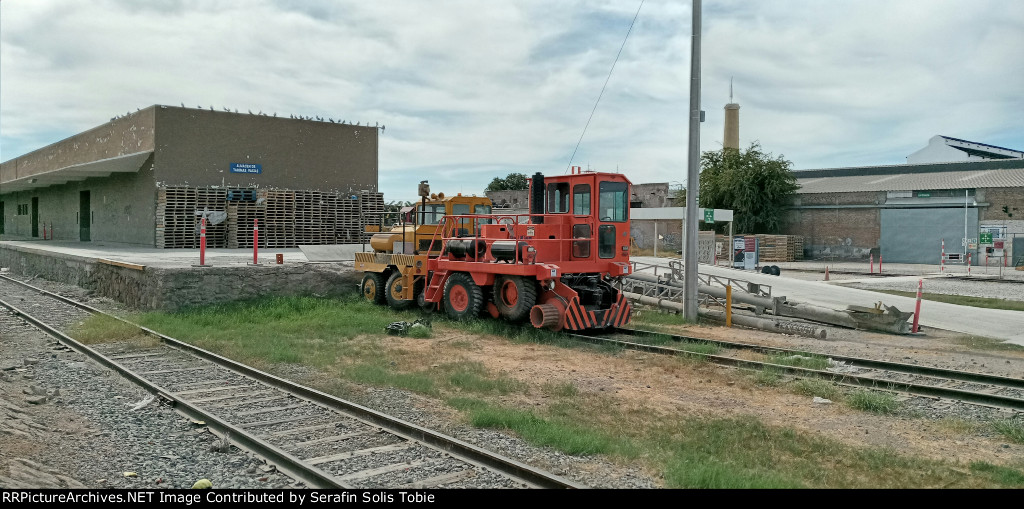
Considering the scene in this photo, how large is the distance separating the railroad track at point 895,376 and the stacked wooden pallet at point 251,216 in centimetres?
1920

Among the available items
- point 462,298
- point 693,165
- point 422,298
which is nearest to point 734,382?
point 462,298

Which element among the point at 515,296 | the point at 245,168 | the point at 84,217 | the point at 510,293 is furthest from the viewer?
the point at 84,217

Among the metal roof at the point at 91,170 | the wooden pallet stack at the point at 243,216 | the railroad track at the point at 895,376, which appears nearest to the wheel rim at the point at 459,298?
the railroad track at the point at 895,376

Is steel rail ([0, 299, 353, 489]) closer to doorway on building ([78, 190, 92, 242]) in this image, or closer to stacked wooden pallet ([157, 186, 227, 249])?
stacked wooden pallet ([157, 186, 227, 249])

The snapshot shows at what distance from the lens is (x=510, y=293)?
44.1 feet

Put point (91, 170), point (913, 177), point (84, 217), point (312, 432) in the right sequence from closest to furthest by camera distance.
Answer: point (312, 432) < point (91, 170) < point (84, 217) < point (913, 177)

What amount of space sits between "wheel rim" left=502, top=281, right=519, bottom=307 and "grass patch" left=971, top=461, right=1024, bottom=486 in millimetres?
8230

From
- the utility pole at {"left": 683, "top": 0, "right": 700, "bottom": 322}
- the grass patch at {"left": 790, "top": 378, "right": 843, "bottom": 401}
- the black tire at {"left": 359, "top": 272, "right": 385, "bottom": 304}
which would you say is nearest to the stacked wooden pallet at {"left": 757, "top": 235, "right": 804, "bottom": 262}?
the utility pole at {"left": 683, "top": 0, "right": 700, "bottom": 322}

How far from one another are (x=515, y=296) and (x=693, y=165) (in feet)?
15.9

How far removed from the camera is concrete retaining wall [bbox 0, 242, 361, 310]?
15562mm

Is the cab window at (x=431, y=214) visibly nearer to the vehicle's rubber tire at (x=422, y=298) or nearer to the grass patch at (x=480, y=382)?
the vehicle's rubber tire at (x=422, y=298)

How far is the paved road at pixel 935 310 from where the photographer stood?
1429 centimetres

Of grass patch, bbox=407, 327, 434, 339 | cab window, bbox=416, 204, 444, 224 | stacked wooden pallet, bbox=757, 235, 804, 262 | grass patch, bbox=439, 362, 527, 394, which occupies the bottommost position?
grass patch, bbox=439, 362, 527, 394

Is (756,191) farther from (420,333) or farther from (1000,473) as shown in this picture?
(1000,473)
